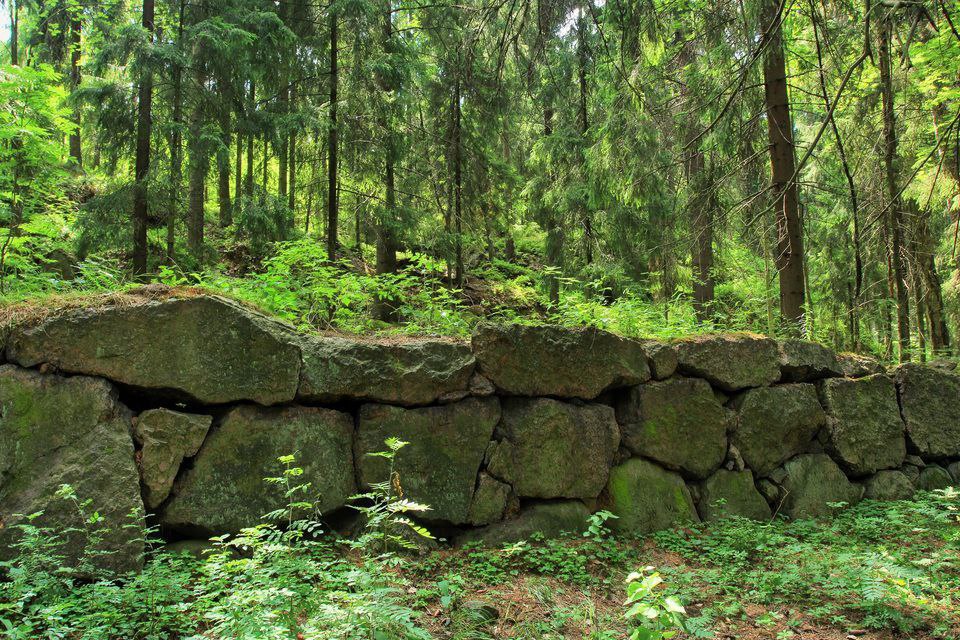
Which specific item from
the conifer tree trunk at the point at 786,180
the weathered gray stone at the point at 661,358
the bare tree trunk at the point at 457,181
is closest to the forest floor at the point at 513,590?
the weathered gray stone at the point at 661,358

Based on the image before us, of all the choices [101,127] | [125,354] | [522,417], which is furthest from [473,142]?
[125,354]

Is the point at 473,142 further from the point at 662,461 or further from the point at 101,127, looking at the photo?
the point at 662,461

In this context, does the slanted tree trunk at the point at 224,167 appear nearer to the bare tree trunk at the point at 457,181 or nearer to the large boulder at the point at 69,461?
the bare tree trunk at the point at 457,181

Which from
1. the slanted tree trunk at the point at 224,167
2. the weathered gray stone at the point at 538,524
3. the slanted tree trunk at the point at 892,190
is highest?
the slanted tree trunk at the point at 224,167

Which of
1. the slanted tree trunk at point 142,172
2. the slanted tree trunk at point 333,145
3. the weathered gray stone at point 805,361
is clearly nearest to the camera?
the weathered gray stone at point 805,361

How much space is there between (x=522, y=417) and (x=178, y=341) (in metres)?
2.61

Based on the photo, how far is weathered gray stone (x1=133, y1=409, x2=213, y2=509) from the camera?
3527 millimetres

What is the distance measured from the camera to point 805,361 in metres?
5.67

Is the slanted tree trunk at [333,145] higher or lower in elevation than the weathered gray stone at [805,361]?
higher

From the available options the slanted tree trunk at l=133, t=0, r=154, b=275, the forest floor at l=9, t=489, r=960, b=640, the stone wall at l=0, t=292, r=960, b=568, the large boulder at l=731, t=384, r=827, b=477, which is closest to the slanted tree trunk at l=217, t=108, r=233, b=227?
the slanted tree trunk at l=133, t=0, r=154, b=275

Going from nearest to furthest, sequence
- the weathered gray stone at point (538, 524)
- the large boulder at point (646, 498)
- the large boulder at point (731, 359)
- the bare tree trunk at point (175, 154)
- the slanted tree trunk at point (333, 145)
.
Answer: the weathered gray stone at point (538, 524), the large boulder at point (646, 498), the large boulder at point (731, 359), the bare tree trunk at point (175, 154), the slanted tree trunk at point (333, 145)

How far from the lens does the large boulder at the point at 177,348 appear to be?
3.53 metres

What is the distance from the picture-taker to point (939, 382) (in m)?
6.24

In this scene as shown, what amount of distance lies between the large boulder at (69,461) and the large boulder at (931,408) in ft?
24.2
